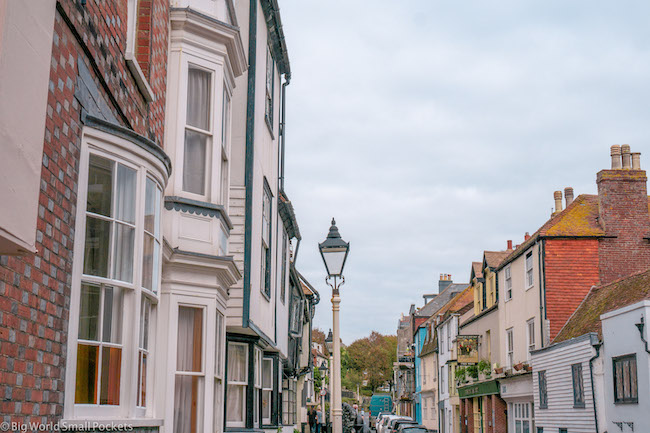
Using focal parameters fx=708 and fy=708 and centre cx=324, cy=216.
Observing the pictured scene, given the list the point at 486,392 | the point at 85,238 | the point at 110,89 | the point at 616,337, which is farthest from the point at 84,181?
the point at 486,392

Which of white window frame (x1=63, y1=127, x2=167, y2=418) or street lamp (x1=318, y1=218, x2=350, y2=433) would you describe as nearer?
white window frame (x1=63, y1=127, x2=167, y2=418)

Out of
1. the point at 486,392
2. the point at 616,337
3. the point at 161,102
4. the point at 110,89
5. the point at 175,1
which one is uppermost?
the point at 175,1

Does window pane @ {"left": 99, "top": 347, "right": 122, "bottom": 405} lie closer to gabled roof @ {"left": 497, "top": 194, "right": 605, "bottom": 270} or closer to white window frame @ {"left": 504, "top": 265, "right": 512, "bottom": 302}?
gabled roof @ {"left": 497, "top": 194, "right": 605, "bottom": 270}

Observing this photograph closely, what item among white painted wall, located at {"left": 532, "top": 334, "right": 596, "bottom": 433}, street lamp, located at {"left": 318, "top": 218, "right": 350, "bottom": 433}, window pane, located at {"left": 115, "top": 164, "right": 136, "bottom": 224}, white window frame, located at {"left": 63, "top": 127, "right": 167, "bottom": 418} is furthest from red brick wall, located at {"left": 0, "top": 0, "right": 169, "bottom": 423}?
white painted wall, located at {"left": 532, "top": 334, "right": 596, "bottom": 433}

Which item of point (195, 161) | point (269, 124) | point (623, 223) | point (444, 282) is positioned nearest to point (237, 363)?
point (195, 161)

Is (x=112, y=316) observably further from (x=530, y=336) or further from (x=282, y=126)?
(x=530, y=336)

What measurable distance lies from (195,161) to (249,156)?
298 cm

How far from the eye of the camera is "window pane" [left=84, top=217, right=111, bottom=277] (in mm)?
6297

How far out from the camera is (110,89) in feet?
24.1

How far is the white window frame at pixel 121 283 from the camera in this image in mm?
5930

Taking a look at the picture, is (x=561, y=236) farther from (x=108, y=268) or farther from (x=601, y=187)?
(x=108, y=268)

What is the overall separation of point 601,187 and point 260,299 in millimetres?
16805

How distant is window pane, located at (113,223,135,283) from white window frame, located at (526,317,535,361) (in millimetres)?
23574

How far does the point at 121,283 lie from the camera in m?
6.50
